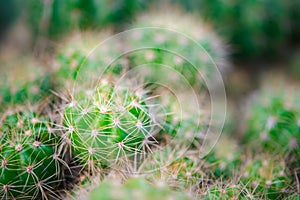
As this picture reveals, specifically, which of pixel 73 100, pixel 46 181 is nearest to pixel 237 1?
pixel 73 100

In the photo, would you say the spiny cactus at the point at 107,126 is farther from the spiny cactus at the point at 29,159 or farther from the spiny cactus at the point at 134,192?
the spiny cactus at the point at 134,192

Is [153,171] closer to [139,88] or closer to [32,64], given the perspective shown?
[139,88]

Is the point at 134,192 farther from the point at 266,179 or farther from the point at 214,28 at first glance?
the point at 214,28

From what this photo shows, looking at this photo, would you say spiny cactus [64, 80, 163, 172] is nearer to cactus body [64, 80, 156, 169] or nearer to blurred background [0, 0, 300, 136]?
cactus body [64, 80, 156, 169]

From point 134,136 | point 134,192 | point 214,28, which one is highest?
point 214,28

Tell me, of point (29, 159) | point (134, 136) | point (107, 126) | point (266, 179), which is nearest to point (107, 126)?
point (107, 126)

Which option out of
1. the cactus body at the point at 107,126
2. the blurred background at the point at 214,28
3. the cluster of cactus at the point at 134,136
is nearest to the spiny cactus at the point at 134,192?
the cluster of cactus at the point at 134,136
